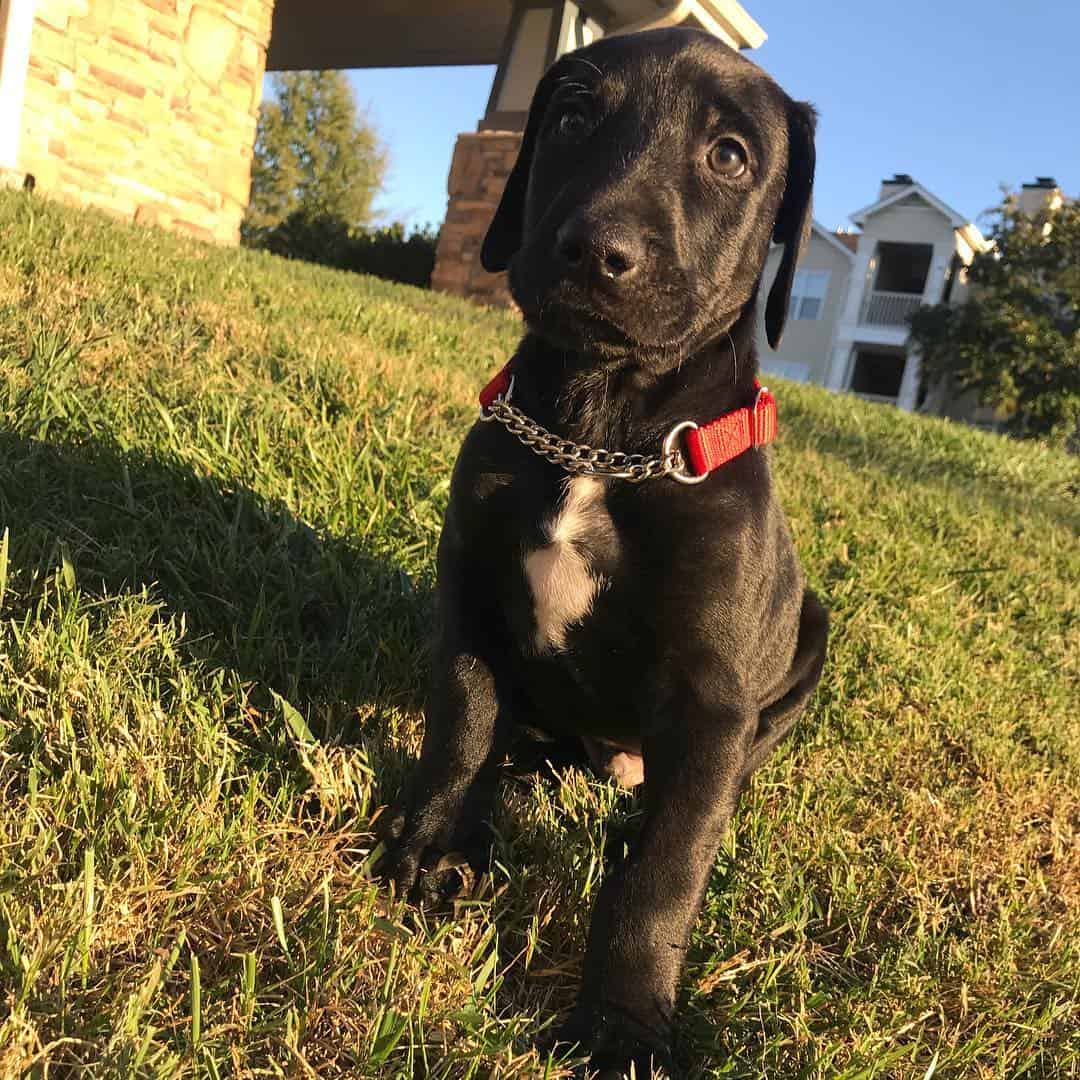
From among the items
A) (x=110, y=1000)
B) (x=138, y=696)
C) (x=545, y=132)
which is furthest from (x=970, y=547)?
(x=110, y=1000)

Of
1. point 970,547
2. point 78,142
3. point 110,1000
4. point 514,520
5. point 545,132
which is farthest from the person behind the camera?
point 78,142

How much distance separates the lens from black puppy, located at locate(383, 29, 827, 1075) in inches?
69.5

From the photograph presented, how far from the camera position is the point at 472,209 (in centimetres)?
1234

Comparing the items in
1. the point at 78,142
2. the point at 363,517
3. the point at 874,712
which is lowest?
the point at 874,712

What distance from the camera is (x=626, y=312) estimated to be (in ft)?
5.80

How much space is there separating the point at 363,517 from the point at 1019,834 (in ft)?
7.27

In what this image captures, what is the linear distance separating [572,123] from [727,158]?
0.34 meters

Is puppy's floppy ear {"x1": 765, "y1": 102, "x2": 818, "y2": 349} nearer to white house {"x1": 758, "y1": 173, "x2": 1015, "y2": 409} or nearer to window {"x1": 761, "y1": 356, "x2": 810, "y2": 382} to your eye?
white house {"x1": 758, "y1": 173, "x2": 1015, "y2": 409}

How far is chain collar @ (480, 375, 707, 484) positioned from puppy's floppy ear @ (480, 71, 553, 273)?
1.77 ft

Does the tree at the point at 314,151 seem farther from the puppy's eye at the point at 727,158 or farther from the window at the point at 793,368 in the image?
the puppy's eye at the point at 727,158

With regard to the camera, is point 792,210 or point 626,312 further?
point 792,210

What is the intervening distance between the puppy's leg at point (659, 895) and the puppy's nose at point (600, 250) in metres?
0.80

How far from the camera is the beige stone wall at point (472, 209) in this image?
39.6 ft

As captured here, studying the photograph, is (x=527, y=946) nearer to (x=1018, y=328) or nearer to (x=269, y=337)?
(x=269, y=337)
